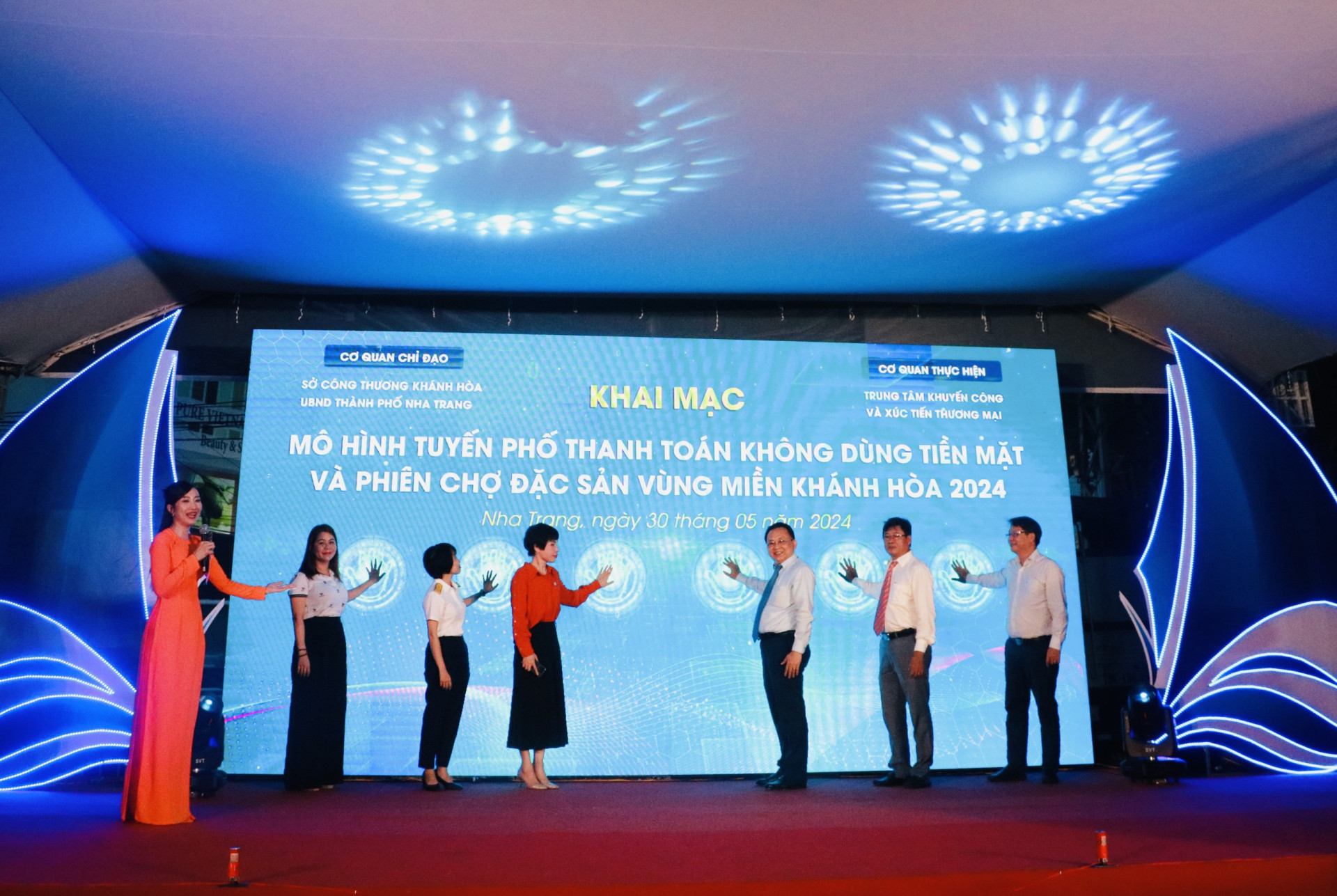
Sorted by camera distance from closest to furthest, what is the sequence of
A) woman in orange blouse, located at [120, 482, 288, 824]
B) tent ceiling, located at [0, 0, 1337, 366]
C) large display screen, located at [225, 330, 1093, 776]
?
tent ceiling, located at [0, 0, 1337, 366] → woman in orange blouse, located at [120, 482, 288, 824] → large display screen, located at [225, 330, 1093, 776]

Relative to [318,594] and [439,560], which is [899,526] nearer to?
[439,560]

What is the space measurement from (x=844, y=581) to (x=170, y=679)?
3637 millimetres

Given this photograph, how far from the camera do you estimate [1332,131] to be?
14.8 feet

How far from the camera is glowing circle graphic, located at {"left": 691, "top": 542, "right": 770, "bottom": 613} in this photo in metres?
5.96

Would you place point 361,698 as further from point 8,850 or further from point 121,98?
point 121,98

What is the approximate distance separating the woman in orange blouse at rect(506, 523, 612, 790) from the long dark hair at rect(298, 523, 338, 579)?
1.02 meters

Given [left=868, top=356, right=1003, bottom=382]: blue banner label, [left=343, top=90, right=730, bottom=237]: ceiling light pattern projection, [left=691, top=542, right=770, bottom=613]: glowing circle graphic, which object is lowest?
[left=691, top=542, right=770, bottom=613]: glowing circle graphic

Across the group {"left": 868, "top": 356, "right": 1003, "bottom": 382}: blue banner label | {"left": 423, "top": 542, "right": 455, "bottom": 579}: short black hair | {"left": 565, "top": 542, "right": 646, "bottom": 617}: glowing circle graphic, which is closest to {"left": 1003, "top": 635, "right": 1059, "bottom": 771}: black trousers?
{"left": 868, "top": 356, "right": 1003, "bottom": 382}: blue banner label

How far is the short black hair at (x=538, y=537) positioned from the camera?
5262mm

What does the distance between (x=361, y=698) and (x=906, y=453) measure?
11.6 feet

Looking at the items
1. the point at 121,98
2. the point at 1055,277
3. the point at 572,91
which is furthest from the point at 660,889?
the point at 1055,277

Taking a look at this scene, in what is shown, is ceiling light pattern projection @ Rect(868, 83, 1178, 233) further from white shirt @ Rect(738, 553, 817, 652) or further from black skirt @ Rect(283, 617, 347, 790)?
black skirt @ Rect(283, 617, 347, 790)

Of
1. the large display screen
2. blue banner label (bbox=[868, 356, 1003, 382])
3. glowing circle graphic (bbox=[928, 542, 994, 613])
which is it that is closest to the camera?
the large display screen

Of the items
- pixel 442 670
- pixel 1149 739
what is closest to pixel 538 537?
pixel 442 670
